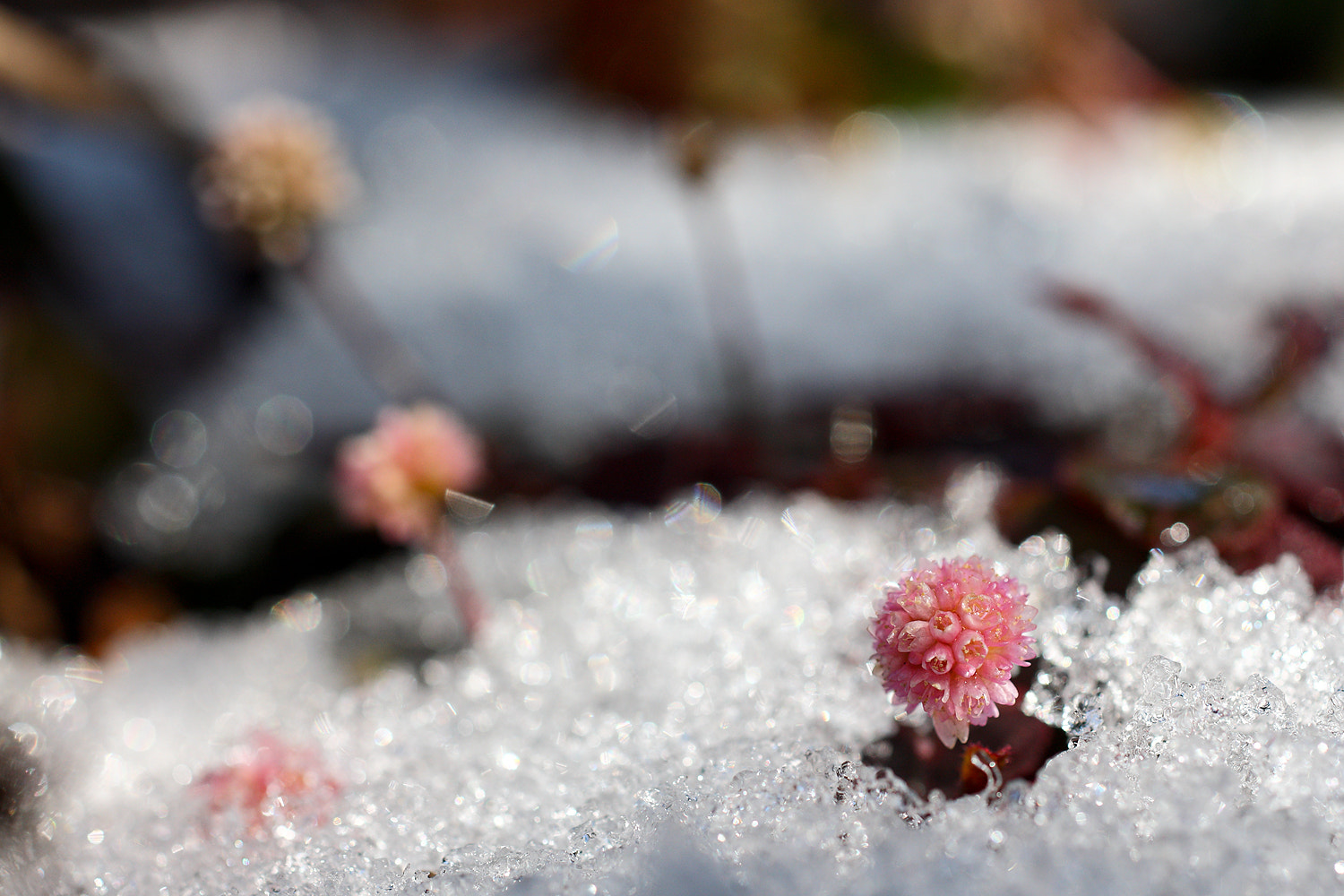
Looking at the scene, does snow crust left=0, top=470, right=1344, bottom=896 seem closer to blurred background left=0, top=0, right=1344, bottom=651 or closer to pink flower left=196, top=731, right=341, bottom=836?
pink flower left=196, top=731, right=341, bottom=836

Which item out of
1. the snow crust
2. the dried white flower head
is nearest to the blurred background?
the dried white flower head

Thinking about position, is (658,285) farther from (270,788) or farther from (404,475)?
(270,788)

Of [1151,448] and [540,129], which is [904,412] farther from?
[540,129]

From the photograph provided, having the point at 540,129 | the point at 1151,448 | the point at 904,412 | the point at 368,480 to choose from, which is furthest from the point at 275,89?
the point at 1151,448

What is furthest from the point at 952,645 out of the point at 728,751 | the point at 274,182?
the point at 274,182

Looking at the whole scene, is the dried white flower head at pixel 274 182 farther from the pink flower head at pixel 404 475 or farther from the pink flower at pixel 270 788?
the pink flower at pixel 270 788

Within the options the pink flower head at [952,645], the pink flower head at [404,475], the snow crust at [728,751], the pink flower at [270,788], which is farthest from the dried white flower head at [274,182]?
the pink flower head at [952,645]
